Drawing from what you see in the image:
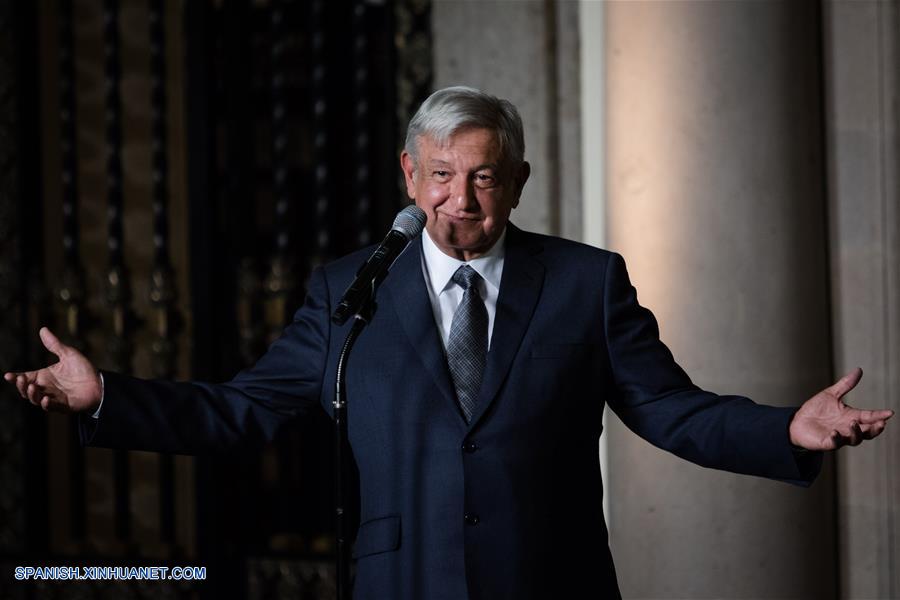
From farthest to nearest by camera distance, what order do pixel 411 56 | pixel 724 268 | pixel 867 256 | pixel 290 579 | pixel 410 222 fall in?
pixel 290 579, pixel 411 56, pixel 867 256, pixel 724 268, pixel 410 222

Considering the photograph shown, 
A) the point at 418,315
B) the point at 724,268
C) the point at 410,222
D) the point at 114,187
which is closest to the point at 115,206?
the point at 114,187

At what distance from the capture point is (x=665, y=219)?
10.6 ft

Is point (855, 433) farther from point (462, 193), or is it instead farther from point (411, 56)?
point (411, 56)

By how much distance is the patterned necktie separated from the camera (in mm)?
2018

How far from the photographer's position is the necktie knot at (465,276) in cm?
211

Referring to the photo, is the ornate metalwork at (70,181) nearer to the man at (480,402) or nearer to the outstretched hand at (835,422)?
the man at (480,402)

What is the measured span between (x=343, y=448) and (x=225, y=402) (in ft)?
1.26

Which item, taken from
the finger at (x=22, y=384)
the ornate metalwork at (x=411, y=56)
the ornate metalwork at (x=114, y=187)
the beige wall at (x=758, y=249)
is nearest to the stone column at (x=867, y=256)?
the beige wall at (x=758, y=249)

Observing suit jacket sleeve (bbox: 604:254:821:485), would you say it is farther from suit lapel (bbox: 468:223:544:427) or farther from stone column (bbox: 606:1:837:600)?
stone column (bbox: 606:1:837:600)

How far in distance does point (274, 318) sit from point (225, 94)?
908 millimetres

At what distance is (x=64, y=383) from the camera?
198 centimetres

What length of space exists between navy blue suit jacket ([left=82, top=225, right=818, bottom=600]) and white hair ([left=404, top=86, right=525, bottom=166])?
22 cm

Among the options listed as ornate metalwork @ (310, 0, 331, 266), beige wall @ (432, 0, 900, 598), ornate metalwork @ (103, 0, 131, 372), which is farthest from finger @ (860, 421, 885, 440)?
ornate metalwork @ (103, 0, 131, 372)

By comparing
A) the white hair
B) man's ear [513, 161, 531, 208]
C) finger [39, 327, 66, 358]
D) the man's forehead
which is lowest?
finger [39, 327, 66, 358]
